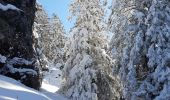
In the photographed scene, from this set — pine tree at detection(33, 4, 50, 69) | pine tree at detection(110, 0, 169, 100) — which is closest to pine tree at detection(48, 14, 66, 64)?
pine tree at detection(33, 4, 50, 69)

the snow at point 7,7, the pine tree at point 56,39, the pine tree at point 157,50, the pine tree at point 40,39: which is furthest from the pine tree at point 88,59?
the pine tree at point 56,39

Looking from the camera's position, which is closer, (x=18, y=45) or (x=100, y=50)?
(x=18, y=45)

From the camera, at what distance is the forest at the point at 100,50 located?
21.4m

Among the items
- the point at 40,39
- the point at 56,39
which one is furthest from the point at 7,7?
the point at 56,39

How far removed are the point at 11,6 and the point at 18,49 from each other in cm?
250

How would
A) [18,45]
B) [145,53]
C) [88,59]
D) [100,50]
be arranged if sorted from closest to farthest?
[18,45], [145,53], [88,59], [100,50]

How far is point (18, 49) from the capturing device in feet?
71.1

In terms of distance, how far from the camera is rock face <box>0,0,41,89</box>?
68.4 ft

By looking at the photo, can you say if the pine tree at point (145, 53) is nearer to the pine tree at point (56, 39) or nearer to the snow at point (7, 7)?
the snow at point (7, 7)

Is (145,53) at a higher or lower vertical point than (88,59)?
higher

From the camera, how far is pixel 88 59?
26.4 m

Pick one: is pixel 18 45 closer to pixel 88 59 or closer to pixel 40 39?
pixel 88 59

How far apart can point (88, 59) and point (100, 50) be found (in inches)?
62.2

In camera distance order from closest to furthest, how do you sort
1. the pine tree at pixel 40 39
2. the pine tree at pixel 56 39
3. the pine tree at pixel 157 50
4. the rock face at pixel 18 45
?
1. the rock face at pixel 18 45
2. the pine tree at pixel 157 50
3. the pine tree at pixel 40 39
4. the pine tree at pixel 56 39
